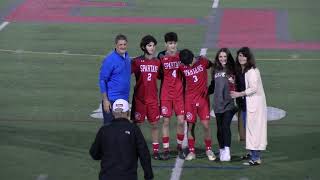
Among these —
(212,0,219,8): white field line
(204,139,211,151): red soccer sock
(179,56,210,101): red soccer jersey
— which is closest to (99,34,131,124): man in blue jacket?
(179,56,210,101): red soccer jersey

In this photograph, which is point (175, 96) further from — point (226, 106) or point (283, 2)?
point (283, 2)

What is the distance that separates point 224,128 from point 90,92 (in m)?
6.39

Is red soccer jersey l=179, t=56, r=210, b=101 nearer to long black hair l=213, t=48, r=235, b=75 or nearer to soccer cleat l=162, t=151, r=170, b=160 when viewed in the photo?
long black hair l=213, t=48, r=235, b=75

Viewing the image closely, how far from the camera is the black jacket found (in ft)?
36.7

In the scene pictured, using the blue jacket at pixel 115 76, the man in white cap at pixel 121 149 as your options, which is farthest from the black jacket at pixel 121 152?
the blue jacket at pixel 115 76

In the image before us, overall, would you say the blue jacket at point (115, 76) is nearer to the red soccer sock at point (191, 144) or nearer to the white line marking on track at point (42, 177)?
the red soccer sock at point (191, 144)

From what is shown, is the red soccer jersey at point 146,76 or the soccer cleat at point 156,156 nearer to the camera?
the red soccer jersey at point 146,76

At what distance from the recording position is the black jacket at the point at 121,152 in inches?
440

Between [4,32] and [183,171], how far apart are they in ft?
52.0

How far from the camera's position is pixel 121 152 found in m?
11.2

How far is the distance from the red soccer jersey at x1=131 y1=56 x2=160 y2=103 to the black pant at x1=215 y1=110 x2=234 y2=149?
1184 millimetres

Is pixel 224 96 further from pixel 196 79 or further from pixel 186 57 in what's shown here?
pixel 186 57

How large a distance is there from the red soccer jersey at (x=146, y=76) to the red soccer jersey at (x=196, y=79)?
0.46 m

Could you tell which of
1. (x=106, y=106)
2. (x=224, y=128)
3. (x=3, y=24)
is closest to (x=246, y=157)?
(x=224, y=128)
